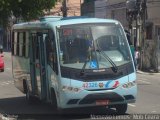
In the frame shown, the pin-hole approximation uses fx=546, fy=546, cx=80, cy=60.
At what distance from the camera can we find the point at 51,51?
13984 mm

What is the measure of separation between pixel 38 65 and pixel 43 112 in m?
1.33

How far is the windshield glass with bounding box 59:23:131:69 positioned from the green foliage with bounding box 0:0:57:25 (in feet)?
8.89

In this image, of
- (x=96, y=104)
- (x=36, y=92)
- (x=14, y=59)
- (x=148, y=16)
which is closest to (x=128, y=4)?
(x=148, y=16)

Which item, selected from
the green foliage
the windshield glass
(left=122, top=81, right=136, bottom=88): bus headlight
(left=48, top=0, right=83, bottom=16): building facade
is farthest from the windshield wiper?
(left=48, top=0, right=83, bottom=16): building facade

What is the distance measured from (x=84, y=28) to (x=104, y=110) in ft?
8.19

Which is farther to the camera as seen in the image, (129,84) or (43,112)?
(43,112)

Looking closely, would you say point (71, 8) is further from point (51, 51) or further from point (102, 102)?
point (102, 102)

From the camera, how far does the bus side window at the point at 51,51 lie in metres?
13.7

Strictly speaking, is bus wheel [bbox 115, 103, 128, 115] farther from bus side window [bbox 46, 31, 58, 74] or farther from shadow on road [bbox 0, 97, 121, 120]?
bus side window [bbox 46, 31, 58, 74]

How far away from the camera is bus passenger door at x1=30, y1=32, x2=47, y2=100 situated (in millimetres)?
14938

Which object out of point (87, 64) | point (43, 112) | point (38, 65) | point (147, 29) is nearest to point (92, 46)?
point (87, 64)

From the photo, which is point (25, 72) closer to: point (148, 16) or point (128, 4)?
point (128, 4)

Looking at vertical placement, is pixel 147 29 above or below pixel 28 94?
above

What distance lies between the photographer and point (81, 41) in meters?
13.7
